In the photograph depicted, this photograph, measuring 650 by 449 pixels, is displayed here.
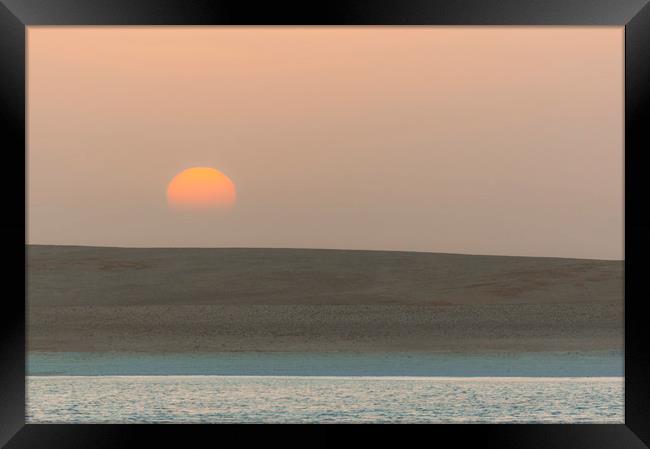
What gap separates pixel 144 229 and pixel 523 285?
433 inches

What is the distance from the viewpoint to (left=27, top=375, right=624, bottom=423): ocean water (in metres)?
6.82

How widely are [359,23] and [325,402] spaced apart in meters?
6.96

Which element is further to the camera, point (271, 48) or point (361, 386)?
point (271, 48)

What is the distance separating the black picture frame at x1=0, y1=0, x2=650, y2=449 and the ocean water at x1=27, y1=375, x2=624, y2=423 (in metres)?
3.28

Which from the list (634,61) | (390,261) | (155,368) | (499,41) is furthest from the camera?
(499,41)

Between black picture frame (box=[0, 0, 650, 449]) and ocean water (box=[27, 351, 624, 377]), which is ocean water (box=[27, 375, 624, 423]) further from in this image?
black picture frame (box=[0, 0, 650, 449])

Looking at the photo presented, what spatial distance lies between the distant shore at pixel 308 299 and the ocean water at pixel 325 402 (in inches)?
308


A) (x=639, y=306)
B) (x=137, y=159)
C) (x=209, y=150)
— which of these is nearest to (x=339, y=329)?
(x=209, y=150)

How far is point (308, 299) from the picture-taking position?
20438 millimetres

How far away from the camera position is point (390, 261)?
21984 mm

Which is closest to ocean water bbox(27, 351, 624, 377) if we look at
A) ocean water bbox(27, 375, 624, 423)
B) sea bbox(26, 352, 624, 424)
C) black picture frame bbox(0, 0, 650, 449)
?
sea bbox(26, 352, 624, 424)

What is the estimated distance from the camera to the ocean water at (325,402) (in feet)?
22.4

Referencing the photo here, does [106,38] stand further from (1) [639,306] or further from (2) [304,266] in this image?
(1) [639,306]

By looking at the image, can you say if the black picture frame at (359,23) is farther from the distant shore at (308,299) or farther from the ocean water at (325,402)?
the distant shore at (308,299)
